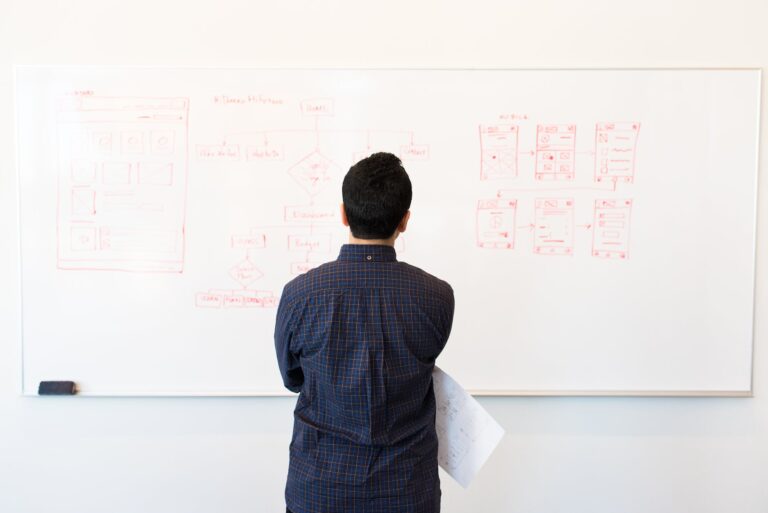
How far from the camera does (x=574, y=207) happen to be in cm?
192

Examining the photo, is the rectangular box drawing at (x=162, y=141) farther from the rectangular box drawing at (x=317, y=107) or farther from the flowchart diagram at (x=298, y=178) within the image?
the rectangular box drawing at (x=317, y=107)

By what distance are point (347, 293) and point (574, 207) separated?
1138 millimetres

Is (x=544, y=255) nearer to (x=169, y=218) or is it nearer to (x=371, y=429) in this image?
(x=371, y=429)

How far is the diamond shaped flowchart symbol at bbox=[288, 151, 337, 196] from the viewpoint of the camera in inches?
75.0

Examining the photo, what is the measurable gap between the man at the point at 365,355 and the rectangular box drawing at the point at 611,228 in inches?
37.7

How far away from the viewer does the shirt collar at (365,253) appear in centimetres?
113

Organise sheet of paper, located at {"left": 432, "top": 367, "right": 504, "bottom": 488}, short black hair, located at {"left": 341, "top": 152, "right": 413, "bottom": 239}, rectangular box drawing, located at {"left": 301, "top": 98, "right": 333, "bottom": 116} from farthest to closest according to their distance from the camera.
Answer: rectangular box drawing, located at {"left": 301, "top": 98, "right": 333, "bottom": 116} < sheet of paper, located at {"left": 432, "top": 367, "right": 504, "bottom": 488} < short black hair, located at {"left": 341, "top": 152, "right": 413, "bottom": 239}

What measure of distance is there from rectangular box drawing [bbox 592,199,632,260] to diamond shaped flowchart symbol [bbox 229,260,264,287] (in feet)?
4.01

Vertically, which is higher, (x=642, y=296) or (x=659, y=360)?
(x=642, y=296)

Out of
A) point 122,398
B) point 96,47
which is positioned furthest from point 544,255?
point 96,47

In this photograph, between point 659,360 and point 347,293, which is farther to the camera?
point 659,360

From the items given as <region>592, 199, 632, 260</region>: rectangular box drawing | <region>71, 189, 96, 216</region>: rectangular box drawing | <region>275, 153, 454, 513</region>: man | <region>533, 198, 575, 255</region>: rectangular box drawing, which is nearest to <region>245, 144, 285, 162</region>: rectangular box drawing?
<region>71, 189, 96, 216</region>: rectangular box drawing

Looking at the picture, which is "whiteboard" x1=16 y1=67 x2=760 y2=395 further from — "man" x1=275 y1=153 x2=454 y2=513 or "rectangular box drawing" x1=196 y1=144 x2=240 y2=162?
"man" x1=275 y1=153 x2=454 y2=513

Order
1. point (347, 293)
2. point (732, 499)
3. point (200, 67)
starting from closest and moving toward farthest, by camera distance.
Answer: point (347, 293)
point (200, 67)
point (732, 499)
